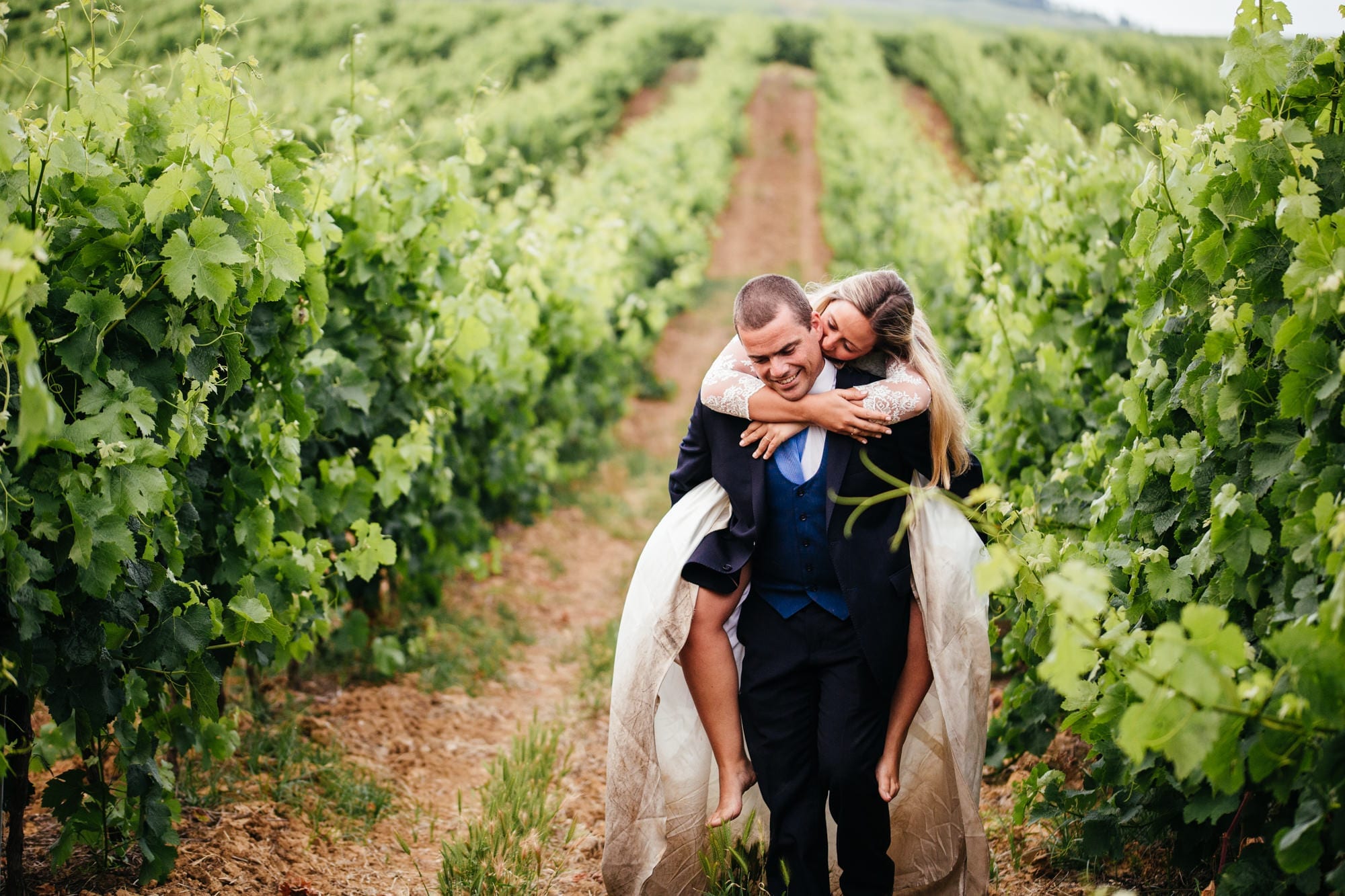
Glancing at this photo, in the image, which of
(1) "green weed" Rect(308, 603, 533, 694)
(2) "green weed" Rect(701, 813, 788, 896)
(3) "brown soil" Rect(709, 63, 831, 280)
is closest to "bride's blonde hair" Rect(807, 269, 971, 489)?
(2) "green weed" Rect(701, 813, 788, 896)

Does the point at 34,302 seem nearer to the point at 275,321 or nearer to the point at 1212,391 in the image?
the point at 275,321

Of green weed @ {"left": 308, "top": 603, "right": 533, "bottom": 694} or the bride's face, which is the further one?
green weed @ {"left": 308, "top": 603, "right": 533, "bottom": 694}

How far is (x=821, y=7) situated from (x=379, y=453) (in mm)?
87972

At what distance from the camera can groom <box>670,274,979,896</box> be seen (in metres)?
2.63

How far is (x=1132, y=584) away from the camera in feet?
8.80

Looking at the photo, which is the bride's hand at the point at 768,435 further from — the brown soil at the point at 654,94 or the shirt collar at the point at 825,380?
the brown soil at the point at 654,94

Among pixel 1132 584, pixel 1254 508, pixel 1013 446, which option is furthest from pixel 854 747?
pixel 1013 446

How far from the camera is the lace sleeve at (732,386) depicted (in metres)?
2.72

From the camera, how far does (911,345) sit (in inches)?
110

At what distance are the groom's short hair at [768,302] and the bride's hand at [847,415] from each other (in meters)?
0.21

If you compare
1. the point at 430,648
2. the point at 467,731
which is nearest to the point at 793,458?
the point at 467,731

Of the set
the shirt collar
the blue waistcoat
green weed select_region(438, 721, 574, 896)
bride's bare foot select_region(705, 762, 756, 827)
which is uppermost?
the shirt collar

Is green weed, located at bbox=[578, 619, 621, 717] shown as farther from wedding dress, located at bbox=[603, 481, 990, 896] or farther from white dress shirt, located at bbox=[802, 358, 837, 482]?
white dress shirt, located at bbox=[802, 358, 837, 482]

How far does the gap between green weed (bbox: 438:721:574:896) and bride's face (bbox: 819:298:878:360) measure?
6.24 feet
